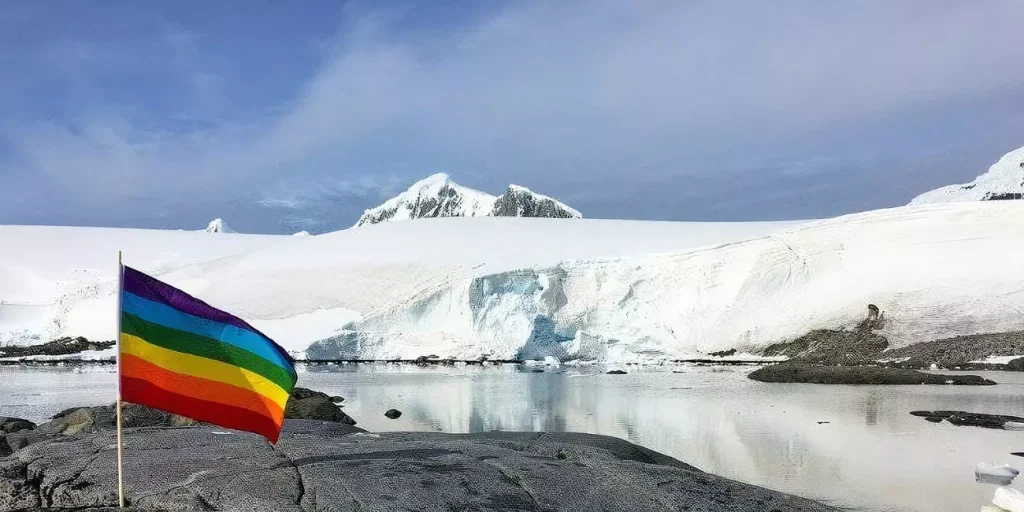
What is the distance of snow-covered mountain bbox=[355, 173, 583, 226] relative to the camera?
80188 mm

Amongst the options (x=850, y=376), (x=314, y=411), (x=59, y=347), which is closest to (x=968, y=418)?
(x=850, y=376)

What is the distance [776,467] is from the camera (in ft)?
29.8

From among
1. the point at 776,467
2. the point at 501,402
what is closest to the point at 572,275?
the point at 501,402

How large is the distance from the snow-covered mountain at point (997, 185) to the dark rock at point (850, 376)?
129 ft

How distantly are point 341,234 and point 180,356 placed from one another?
37245mm

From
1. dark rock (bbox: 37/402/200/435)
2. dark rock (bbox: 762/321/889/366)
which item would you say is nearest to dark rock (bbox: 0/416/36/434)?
dark rock (bbox: 37/402/200/435)

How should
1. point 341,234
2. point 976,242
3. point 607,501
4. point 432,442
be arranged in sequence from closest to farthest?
point 607,501 → point 432,442 → point 976,242 → point 341,234

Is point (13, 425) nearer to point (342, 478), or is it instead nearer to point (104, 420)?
point (104, 420)

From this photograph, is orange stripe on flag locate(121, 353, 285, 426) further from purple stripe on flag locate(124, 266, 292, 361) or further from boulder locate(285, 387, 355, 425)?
boulder locate(285, 387, 355, 425)

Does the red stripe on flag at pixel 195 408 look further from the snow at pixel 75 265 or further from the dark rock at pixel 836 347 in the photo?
Answer: the snow at pixel 75 265

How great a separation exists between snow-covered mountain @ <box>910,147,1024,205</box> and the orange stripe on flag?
57.6 m

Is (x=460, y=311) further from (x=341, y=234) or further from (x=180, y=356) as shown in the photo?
(x=180, y=356)

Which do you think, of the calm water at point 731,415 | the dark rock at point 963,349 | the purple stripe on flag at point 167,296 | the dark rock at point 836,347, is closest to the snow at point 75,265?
the calm water at point 731,415

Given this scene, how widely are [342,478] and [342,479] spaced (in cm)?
2
